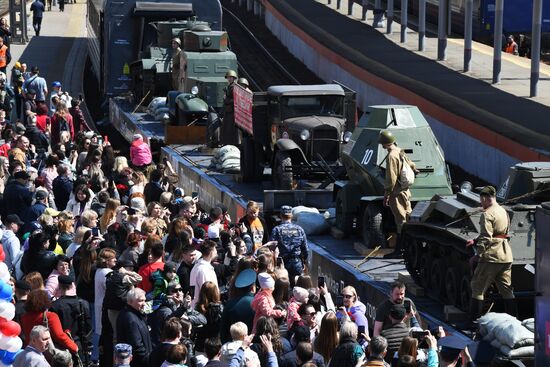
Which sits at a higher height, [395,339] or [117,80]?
[395,339]

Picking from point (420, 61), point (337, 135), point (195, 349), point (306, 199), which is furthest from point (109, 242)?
point (420, 61)

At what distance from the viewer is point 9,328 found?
13922mm

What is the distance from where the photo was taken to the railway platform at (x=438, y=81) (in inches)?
1204

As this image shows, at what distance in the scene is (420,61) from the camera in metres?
44.5

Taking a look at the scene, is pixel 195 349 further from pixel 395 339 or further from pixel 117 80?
pixel 117 80

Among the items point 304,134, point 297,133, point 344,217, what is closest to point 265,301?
point 344,217

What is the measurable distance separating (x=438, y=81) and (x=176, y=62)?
7.04 m

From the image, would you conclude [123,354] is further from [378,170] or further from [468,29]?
[468,29]

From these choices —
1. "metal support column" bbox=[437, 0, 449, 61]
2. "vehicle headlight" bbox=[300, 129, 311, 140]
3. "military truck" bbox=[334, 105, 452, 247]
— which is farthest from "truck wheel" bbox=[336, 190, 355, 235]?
"metal support column" bbox=[437, 0, 449, 61]

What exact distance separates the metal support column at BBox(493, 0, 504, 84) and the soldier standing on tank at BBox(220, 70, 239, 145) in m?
8.67

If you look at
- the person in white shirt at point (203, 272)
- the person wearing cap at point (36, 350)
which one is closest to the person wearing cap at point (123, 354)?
the person wearing cap at point (36, 350)

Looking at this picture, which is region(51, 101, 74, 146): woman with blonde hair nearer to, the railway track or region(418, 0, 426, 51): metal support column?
region(418, 0, 426, 51): metal support column

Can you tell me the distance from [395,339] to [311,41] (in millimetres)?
34575

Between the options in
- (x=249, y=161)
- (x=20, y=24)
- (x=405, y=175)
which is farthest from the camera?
(x=20, y=24)
